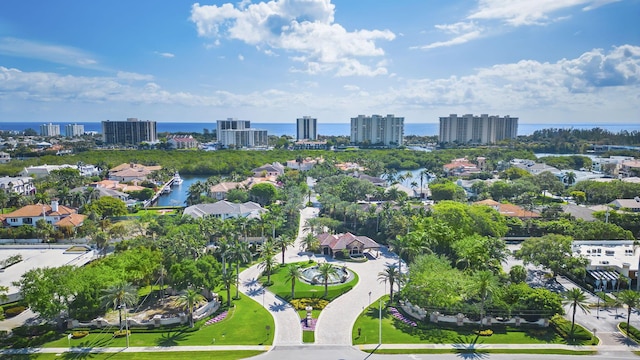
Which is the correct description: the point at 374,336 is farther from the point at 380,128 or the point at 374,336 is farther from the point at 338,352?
the point at 380,128

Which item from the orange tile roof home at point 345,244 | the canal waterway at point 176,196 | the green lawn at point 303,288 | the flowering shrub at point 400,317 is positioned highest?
the orange tile roof home at point 345,244

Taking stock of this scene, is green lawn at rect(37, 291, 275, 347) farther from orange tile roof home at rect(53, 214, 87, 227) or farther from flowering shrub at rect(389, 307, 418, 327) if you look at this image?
orange tile roof home at rect(53, 214, 87, 227)

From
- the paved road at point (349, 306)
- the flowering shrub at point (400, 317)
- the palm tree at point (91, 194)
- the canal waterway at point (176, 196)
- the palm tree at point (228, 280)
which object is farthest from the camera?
the canal waterway at point (176, 196)

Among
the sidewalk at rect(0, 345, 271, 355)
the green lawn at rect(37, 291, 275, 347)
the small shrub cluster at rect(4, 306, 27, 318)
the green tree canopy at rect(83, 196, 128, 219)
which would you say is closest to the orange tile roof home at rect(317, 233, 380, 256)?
the green lawn at rect(37, 291, 275, 347)

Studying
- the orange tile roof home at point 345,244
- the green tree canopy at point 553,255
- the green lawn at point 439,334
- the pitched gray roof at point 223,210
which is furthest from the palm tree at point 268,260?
the green tree canopy at point 553,255

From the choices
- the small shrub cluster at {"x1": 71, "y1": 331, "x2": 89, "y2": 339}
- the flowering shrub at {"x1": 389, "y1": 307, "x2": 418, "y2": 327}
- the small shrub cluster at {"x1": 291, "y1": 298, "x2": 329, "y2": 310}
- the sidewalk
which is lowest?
the sidewalk

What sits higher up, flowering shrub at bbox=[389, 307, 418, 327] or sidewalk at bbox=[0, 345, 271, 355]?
flowering shrub at bbox=[389, 307, 418, 327]

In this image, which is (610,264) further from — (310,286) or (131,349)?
(131,349)

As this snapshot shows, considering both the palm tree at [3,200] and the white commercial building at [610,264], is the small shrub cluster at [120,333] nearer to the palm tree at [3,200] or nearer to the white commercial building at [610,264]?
the white commercial building at [610,264]
